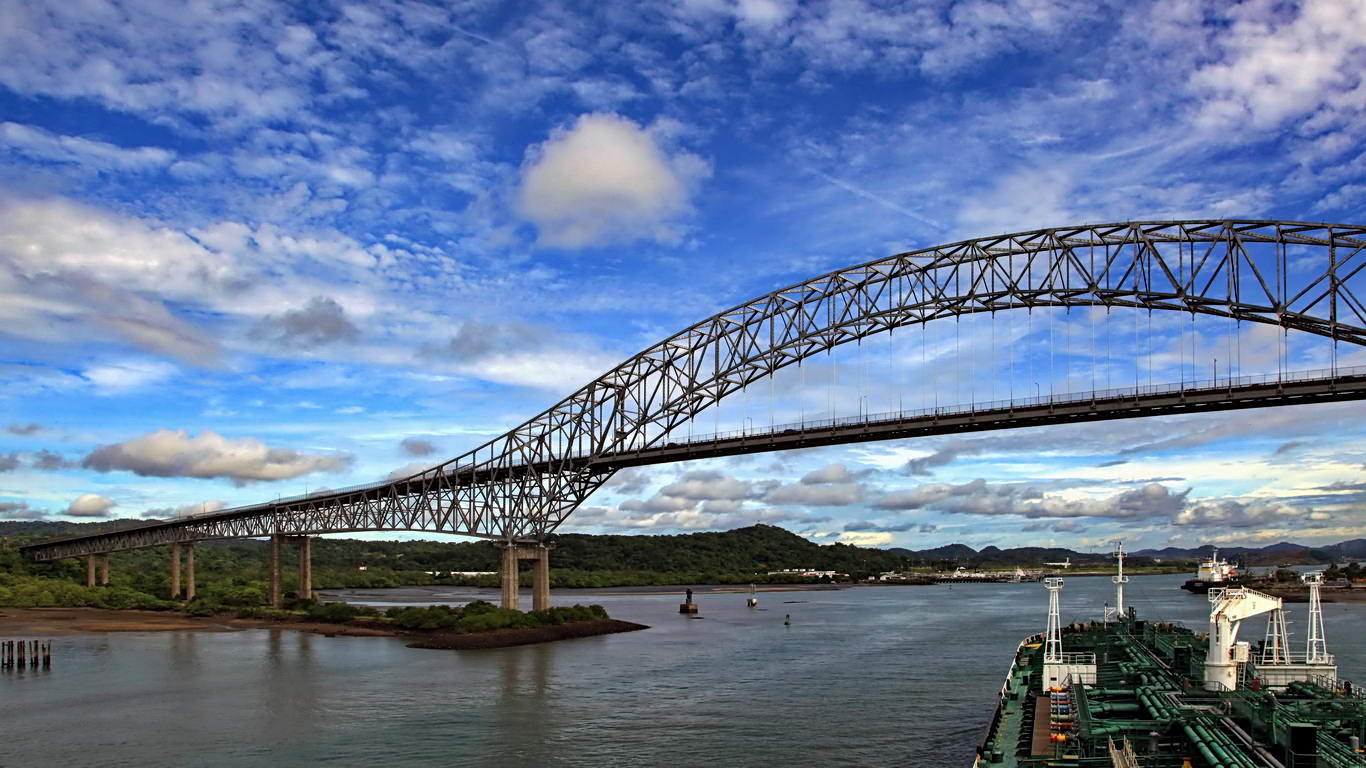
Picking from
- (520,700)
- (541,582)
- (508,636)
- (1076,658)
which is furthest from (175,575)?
(1076,658)

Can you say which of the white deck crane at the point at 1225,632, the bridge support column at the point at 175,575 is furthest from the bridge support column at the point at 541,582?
the white deck crane at the point at 1225,632

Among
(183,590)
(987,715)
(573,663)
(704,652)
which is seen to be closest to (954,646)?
(704,652)

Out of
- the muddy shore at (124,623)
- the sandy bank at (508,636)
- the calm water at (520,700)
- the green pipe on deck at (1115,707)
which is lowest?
the muddy shore at (124,623)

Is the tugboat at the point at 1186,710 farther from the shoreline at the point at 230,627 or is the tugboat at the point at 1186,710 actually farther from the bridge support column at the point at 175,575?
the bridge support column at the point at 175,575

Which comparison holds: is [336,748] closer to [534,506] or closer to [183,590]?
[534,506]

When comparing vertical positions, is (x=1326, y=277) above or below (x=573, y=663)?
above

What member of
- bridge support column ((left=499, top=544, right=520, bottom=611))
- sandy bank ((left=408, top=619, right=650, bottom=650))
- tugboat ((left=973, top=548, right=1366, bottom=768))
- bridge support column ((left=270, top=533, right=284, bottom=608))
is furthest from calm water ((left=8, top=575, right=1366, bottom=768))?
bridge support column ((left=270, top=533, right=284, bottom=608))
